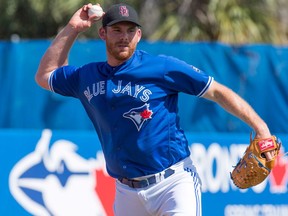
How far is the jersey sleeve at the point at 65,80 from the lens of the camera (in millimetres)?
6086

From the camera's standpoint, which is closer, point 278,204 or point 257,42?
point 278,204

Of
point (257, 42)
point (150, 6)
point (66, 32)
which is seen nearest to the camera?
point (66, 32)

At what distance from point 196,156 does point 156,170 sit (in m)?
3.01

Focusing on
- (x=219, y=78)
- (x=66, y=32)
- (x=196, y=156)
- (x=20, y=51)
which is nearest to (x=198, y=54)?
(x=219, y=78)

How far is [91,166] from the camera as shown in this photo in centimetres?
841

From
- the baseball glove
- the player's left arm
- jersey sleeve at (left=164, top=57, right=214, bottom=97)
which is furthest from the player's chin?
the baseball glove

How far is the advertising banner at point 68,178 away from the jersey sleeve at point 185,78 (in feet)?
9.44

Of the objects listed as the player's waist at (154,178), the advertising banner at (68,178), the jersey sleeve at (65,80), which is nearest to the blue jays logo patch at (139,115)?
the player's waist at (154,178)

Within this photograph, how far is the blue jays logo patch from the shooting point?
5.71m

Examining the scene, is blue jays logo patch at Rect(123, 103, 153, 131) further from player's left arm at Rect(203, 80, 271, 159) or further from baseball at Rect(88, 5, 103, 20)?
baseball at Rect(88, 5, 103, 20)

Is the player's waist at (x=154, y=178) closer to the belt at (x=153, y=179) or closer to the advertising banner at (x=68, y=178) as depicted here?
the belt at (x=153, y=179)

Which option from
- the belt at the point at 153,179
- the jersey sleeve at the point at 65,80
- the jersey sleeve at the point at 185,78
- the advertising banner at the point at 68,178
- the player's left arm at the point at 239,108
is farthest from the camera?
the advertising banner at the point at 68,178

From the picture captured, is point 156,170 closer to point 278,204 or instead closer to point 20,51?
point 278,204

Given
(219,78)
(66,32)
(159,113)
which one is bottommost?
(159,113)
